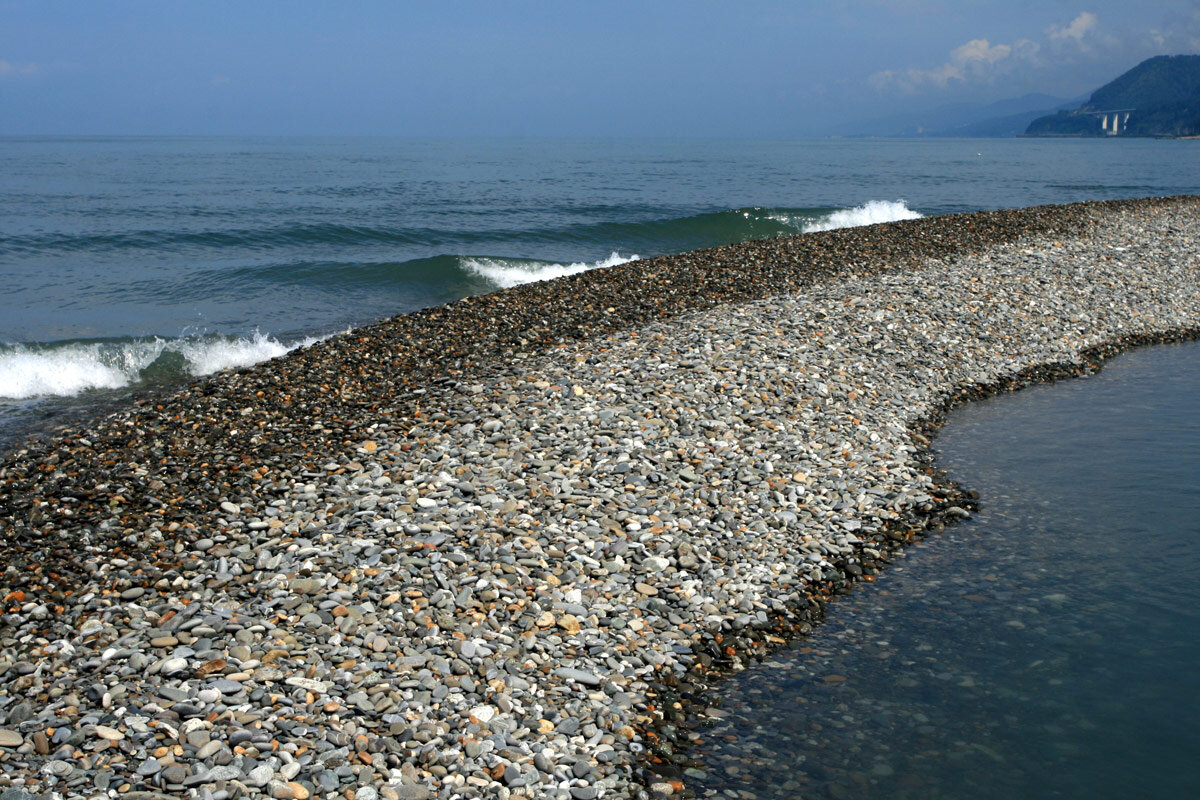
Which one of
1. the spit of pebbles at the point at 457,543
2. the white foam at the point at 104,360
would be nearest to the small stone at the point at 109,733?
the spit of pebbles at the point at 457,543

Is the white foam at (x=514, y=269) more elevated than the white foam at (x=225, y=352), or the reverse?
the white foam at (x=514, y=269)

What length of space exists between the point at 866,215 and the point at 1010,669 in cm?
3434

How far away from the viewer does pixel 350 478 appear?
861cm

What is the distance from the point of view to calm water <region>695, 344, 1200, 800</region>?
18.5ft

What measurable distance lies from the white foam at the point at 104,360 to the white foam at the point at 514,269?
801 cm

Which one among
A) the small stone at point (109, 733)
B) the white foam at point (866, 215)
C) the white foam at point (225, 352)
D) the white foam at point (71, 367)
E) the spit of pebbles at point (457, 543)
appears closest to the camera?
the small stone at point (109, 733)

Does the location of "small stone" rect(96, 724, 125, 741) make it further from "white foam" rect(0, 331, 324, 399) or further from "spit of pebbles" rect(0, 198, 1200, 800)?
"white foam" rect(0, 331, 324, 399)

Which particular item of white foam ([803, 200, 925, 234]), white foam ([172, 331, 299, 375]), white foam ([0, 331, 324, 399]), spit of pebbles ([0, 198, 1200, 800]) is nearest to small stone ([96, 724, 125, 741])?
spit of pebbles ([0, 198, 1200, 800])

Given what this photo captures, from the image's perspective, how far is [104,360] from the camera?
16.0 meters

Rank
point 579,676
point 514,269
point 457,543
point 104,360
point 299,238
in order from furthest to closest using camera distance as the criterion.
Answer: point 299,238 → point 514,269 → point 104,360 → point 457,543 → point 579,676

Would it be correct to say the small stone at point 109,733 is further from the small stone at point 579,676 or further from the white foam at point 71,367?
the white foam at point 71,367

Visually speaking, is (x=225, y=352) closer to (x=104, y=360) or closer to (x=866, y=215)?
(x=104, y=360)

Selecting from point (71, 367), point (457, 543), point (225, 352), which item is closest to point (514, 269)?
point (225, 352)

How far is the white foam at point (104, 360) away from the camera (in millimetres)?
14695
